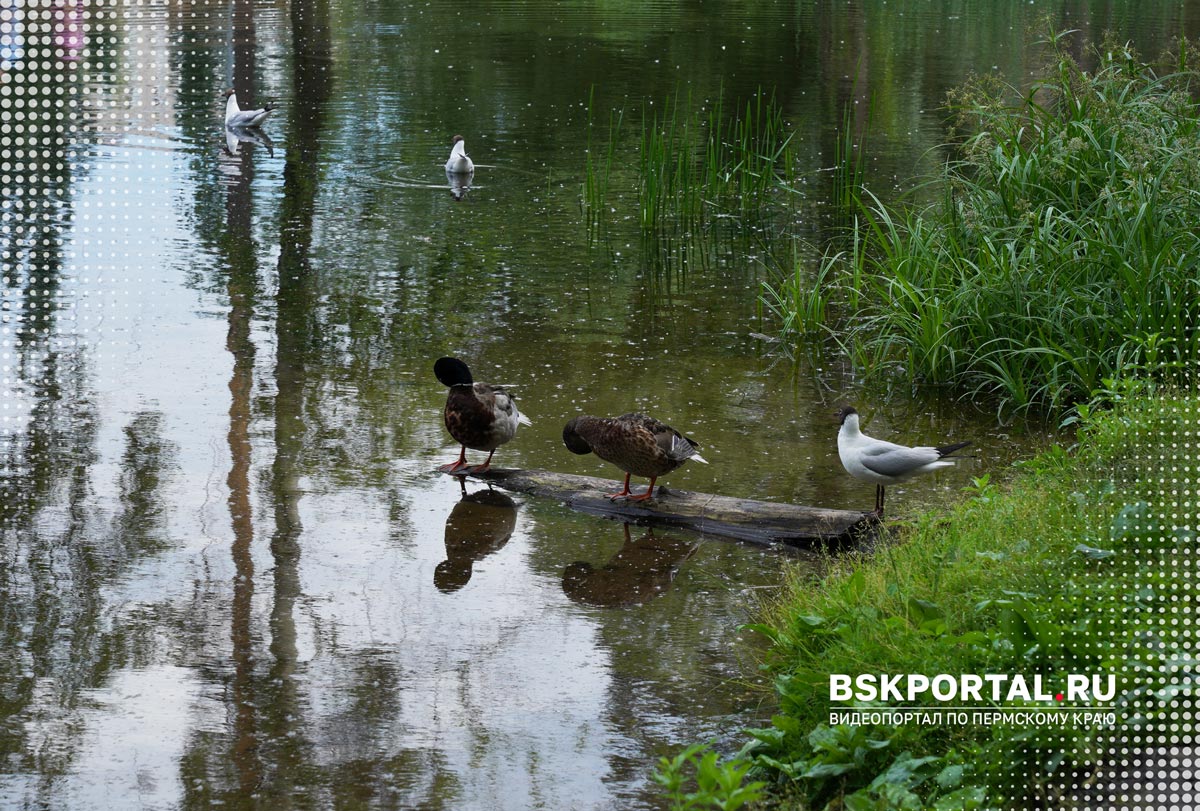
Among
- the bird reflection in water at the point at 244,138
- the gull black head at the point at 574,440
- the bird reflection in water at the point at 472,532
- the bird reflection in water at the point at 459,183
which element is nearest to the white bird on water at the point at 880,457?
the gull black head at the point at 574,440

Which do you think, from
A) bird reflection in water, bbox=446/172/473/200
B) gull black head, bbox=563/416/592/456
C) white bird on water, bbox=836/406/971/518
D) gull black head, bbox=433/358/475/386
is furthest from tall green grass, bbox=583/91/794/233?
white bird on water, bbox=836/406/971/518

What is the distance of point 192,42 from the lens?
97.1 feet

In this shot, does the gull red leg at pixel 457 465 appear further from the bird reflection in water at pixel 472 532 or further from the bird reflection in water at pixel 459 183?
the bird reflection in water at pixel 459 183

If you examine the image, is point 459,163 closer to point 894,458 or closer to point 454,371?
point 454,371

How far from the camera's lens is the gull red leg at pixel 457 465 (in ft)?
29.5

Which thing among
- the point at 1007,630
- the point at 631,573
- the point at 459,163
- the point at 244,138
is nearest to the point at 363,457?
the point at 631,573

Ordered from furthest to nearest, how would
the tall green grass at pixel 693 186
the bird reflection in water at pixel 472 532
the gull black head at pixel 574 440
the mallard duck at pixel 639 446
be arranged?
the tall green grass at pixel 693 186 → the gull black head at pixel 574 440 → the mallard duck at pixel 639 446 → the bird reflection in water at pixel 472 532

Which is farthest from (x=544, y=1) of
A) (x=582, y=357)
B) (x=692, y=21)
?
(x=582, y=357)

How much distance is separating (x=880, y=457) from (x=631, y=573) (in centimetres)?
149

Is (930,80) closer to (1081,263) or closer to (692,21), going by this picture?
(692,21)

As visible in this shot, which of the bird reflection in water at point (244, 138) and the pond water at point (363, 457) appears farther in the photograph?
the bird reflection in water at point (244, 138)

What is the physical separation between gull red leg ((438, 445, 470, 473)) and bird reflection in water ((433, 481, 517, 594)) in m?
0.10

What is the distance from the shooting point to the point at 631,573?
7.75 m

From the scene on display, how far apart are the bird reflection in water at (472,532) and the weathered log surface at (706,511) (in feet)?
0.55
